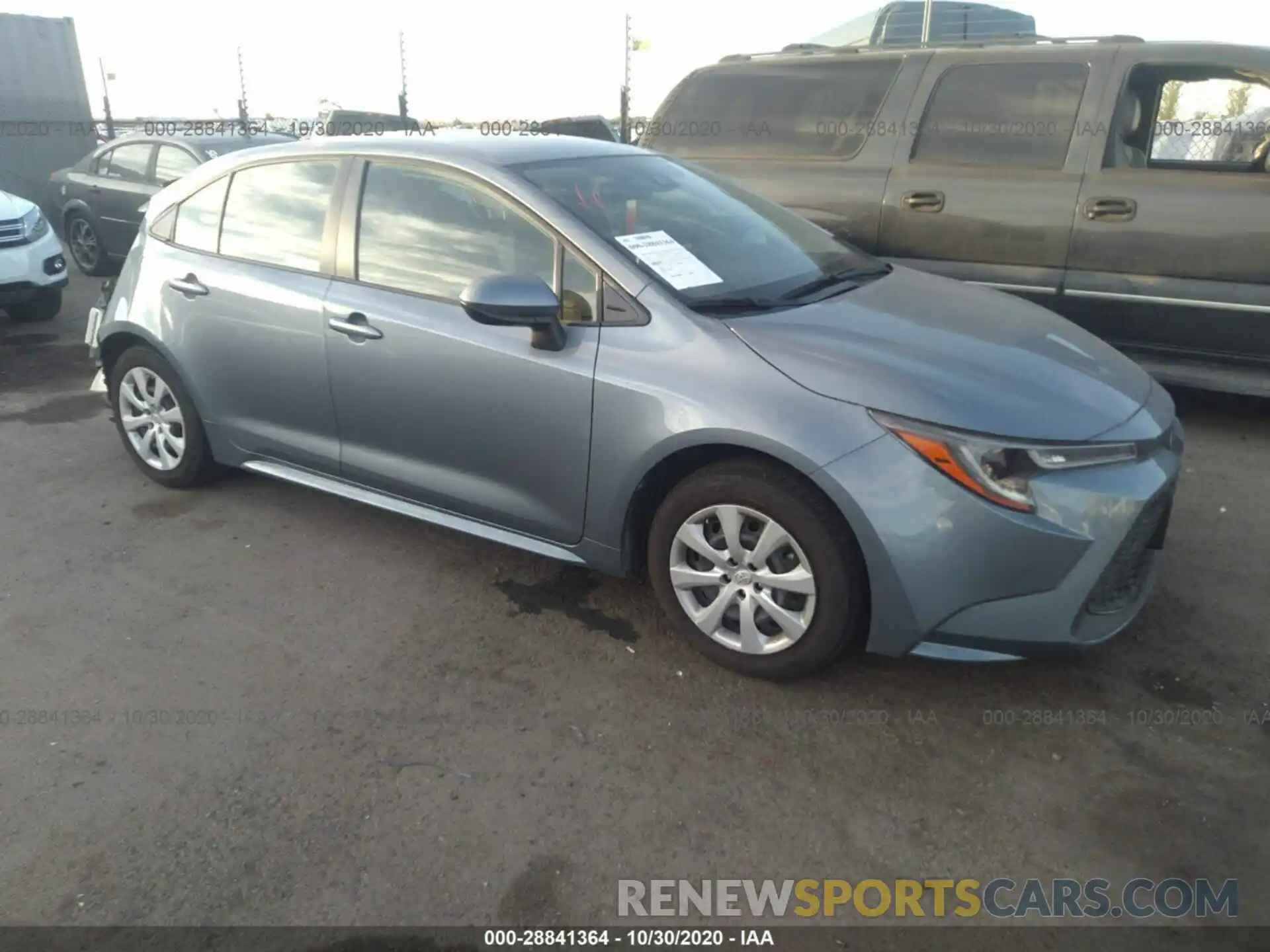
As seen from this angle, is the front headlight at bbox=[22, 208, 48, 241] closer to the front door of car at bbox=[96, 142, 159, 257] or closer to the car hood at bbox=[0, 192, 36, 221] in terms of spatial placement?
the car hood at bbox=[0, 192, 36, 221]

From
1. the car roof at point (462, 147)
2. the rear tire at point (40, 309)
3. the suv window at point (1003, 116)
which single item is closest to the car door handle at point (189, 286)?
the car roof at point (462, 147)

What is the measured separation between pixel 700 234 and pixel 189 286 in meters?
2.19

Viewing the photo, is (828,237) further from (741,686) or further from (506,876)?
(506,876)

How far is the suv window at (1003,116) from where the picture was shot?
5297 millimetres

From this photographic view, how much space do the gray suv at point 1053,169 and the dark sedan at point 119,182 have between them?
5044 mm

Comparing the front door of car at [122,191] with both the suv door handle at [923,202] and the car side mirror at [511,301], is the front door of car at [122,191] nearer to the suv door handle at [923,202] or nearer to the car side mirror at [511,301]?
the suv door handle at [923,202]

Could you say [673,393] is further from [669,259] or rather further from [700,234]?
[700,234]

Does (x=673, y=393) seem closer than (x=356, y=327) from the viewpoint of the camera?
Yes

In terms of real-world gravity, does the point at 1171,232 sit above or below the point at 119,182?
above

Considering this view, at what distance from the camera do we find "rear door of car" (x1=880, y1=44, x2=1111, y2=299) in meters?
5.24

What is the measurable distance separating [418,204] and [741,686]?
2.05m

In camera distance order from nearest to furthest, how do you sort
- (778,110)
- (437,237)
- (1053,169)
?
(437,237) < (1053,169) < (778,110)

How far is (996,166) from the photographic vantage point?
5449 mm

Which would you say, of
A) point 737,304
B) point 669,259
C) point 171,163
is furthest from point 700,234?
point 171,163
